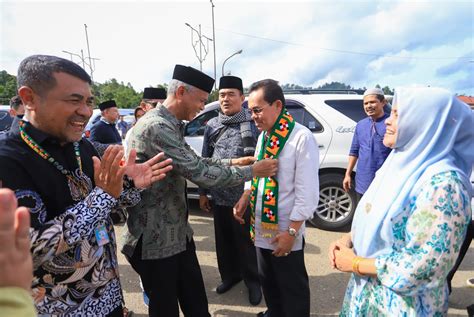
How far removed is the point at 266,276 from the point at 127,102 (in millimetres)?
45933

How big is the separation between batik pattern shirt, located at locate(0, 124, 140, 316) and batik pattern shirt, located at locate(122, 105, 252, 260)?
422 mm

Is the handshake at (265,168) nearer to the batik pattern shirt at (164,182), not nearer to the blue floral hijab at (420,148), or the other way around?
Answer: the batik pattern shirt at (164,182)

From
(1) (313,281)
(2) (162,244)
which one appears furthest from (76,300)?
(1) (313,281)

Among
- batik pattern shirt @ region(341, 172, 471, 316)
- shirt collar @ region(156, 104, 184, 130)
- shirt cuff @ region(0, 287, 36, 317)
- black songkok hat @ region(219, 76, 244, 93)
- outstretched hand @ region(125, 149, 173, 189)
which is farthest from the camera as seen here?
black songkok hat @ region(219, 76, 244, 93)

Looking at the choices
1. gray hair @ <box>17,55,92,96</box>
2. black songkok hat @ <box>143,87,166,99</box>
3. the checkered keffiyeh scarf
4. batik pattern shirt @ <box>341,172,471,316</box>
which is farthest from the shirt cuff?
black songkok hat @ <box>143,87,166,99</box>

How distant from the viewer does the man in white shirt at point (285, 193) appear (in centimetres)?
188

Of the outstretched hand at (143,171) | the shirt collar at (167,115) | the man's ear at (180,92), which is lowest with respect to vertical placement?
the outstretched hand at (143,171)

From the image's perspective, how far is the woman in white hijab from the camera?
1.08 m

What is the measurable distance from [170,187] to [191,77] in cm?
78

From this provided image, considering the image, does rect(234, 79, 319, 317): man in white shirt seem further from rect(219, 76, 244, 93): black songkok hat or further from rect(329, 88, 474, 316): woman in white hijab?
rect(219, 76, 244, 93): black songkok hat

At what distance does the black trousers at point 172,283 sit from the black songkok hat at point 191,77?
1147mm

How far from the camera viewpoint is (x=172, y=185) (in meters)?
1.95

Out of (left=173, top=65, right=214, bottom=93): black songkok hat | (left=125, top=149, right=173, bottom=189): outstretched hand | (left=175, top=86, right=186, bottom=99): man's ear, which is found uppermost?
(left=173, top=65, right=214, bottom=93): black songkok hat

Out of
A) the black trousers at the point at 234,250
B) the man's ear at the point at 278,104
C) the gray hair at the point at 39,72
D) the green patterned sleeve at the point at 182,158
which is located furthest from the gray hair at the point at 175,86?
the black trousers at the point at 234,250
